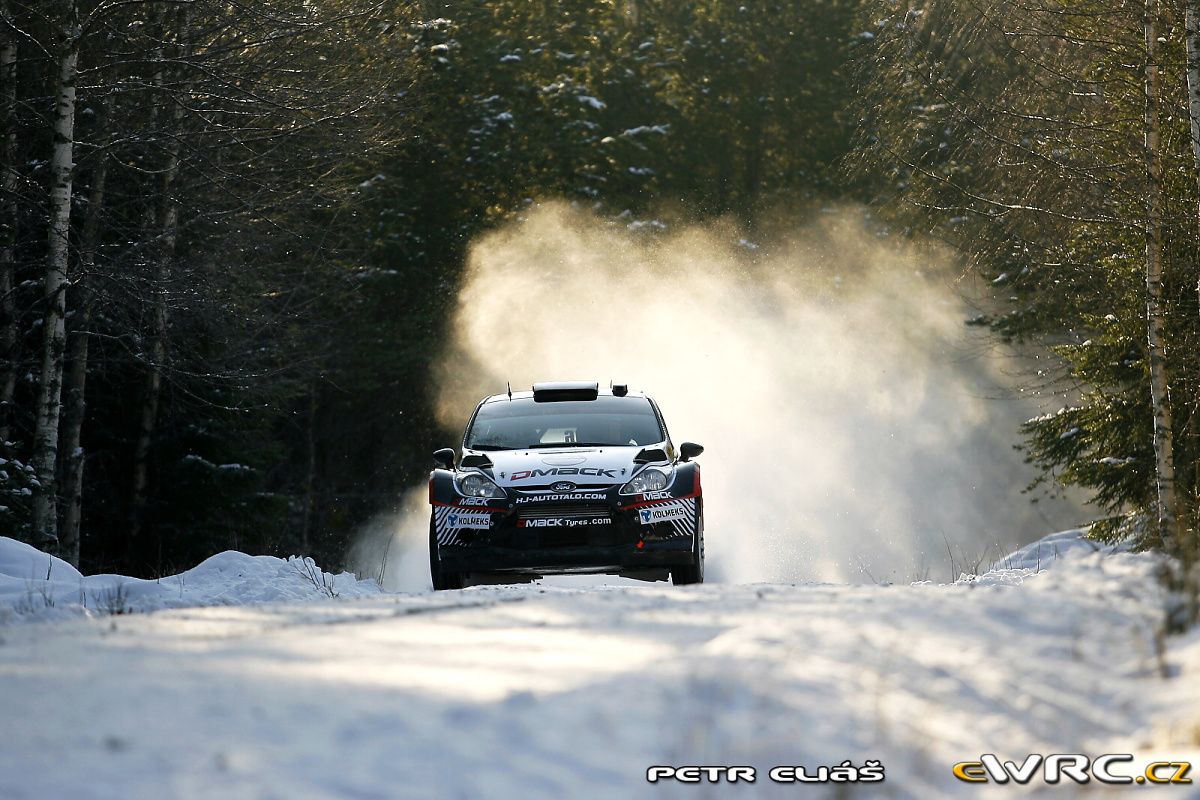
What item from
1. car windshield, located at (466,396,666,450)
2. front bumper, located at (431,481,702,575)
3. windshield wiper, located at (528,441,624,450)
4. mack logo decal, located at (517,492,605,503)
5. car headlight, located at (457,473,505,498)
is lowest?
front bumper, located at (431,481,702,575)

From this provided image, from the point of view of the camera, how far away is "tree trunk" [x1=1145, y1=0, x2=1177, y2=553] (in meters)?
14.2

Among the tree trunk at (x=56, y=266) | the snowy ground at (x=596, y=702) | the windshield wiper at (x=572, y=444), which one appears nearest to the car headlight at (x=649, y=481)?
the windshield wiper at (x=572, y=444)

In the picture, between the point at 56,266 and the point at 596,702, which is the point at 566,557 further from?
the point at 56,266

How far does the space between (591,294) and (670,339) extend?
2.66m

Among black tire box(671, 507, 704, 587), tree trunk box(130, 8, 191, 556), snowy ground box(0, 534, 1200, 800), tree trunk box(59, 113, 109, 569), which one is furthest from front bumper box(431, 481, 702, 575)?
tree trunk box(130, 8, 191, 556)

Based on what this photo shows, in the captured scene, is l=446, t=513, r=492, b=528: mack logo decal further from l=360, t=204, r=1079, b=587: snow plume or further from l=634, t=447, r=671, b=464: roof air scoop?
l=360, t=204, r=1079, b=587: snow plume

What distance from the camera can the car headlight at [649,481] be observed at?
971 centimetres


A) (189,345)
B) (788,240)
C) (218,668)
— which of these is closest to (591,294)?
(788,240)

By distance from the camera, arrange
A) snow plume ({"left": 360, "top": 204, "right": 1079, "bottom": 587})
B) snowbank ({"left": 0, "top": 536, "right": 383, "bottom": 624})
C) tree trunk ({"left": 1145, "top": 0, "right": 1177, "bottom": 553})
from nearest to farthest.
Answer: snowbank ({"left": 0, "top": 536, "right": 383, "bottom": 624})
tree trunk ({"left": 1145, "top": 0, "right": 1177, "bottom": 553})
snow plume ({"left": 360, "top": 204, "right": 1079, "bottom": 587})

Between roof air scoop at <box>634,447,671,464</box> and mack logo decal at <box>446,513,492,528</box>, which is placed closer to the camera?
mack logo decal at <box>446,513,492,528</box>

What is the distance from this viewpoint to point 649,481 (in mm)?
9820

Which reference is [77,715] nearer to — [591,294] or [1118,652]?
[1118,652]

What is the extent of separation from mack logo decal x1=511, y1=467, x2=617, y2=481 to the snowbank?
179 cm

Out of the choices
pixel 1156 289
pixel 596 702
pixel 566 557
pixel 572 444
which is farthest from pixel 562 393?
pixel 596 702
